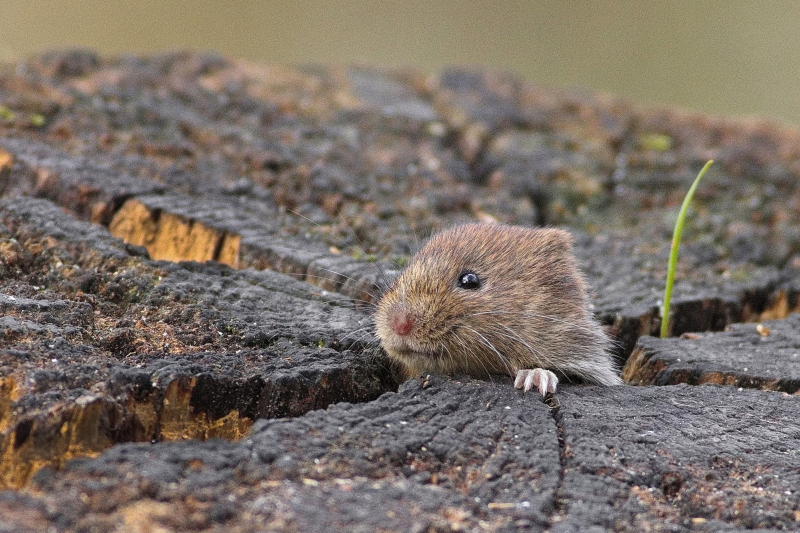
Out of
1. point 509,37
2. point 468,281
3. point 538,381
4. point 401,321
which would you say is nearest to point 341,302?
point 401,321

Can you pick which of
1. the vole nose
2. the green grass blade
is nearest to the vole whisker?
the vole nose

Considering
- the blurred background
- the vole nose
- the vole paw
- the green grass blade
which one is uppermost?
the blurred background

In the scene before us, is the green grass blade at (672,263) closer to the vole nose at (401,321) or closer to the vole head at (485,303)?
the vole head at (485,303)

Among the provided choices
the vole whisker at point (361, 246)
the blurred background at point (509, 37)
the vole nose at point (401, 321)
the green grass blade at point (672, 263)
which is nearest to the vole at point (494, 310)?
the vole nose at point (401, 321)

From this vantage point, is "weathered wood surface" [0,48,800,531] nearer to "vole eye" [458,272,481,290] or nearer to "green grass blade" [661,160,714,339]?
"green grass blade" [661,160,714,339]

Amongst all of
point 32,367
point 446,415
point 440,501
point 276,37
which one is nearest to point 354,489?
point 440,501

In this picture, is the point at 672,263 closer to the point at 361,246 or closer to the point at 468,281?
the point at 468,281
